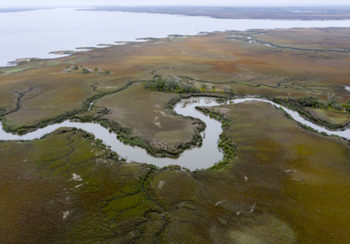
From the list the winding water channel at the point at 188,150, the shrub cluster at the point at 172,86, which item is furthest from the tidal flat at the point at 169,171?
the winding water channel at the point at 188,150

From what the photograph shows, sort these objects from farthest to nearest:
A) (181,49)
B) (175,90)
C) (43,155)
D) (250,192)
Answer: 1. (181,49)
2. (175,90)
3. (43,155)
4. (250,192)

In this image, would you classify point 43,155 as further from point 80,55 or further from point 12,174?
point 80,55

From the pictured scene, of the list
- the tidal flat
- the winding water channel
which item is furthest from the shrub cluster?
the winding water channel

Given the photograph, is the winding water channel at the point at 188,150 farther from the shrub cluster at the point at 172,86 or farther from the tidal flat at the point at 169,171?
the shrub cluster at the point at 172,86

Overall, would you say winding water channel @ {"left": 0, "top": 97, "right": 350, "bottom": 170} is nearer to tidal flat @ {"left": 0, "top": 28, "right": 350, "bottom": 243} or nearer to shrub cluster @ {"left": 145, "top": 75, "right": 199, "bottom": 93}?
tidal flat @ {"left": 0, "top": 28, "right": 350, "bottom": 243}

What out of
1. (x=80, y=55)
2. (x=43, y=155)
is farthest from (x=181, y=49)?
(x=43, y=155)
